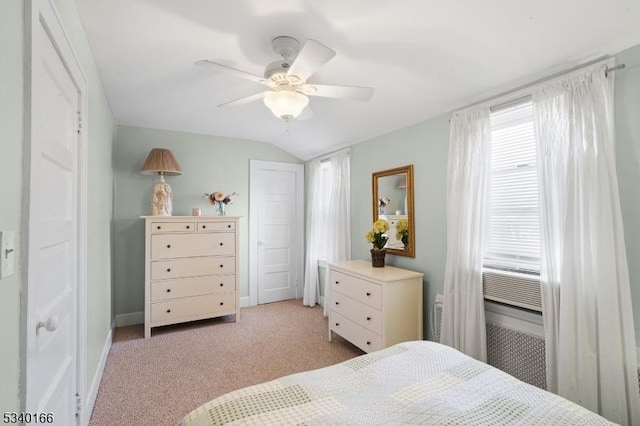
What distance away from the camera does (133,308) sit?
12.3 ft

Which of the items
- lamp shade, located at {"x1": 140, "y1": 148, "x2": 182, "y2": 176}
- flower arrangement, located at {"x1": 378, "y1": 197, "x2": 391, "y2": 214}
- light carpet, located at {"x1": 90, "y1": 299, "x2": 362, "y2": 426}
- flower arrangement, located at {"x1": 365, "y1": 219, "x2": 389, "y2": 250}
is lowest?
light carpet, located at {"x1": 90, "y1": 299, "x2": 362, "y2": 426}

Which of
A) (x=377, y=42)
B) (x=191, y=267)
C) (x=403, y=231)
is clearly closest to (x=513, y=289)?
(x=403, y=231)

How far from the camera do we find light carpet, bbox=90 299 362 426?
7.10ft

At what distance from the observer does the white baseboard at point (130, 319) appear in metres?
3.65

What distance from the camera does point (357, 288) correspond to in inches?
114

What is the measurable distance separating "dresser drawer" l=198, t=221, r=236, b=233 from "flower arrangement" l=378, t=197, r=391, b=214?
1802mm

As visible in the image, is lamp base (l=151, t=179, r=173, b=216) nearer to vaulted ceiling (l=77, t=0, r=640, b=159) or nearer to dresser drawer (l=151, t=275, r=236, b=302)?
dresser drawer (l=151, t=275, r=236, b=302)

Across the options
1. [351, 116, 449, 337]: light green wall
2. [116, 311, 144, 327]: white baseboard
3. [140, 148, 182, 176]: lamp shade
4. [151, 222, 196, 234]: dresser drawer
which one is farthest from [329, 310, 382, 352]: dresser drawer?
[140, 148, 182, 176]: lamp shade

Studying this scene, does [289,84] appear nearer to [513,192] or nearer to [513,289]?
[513,192]

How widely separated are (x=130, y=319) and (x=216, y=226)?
1.55 m

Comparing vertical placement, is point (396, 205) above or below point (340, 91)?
below

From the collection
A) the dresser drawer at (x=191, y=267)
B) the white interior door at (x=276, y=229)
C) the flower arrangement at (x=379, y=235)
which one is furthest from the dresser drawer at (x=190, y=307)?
the flower arrangement at (x=379, y=235)

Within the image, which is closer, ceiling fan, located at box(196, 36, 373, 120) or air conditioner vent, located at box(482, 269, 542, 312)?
ceiling fan, located at box(196, 36, 373, 120)

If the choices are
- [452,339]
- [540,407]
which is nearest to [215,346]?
[452,339]
